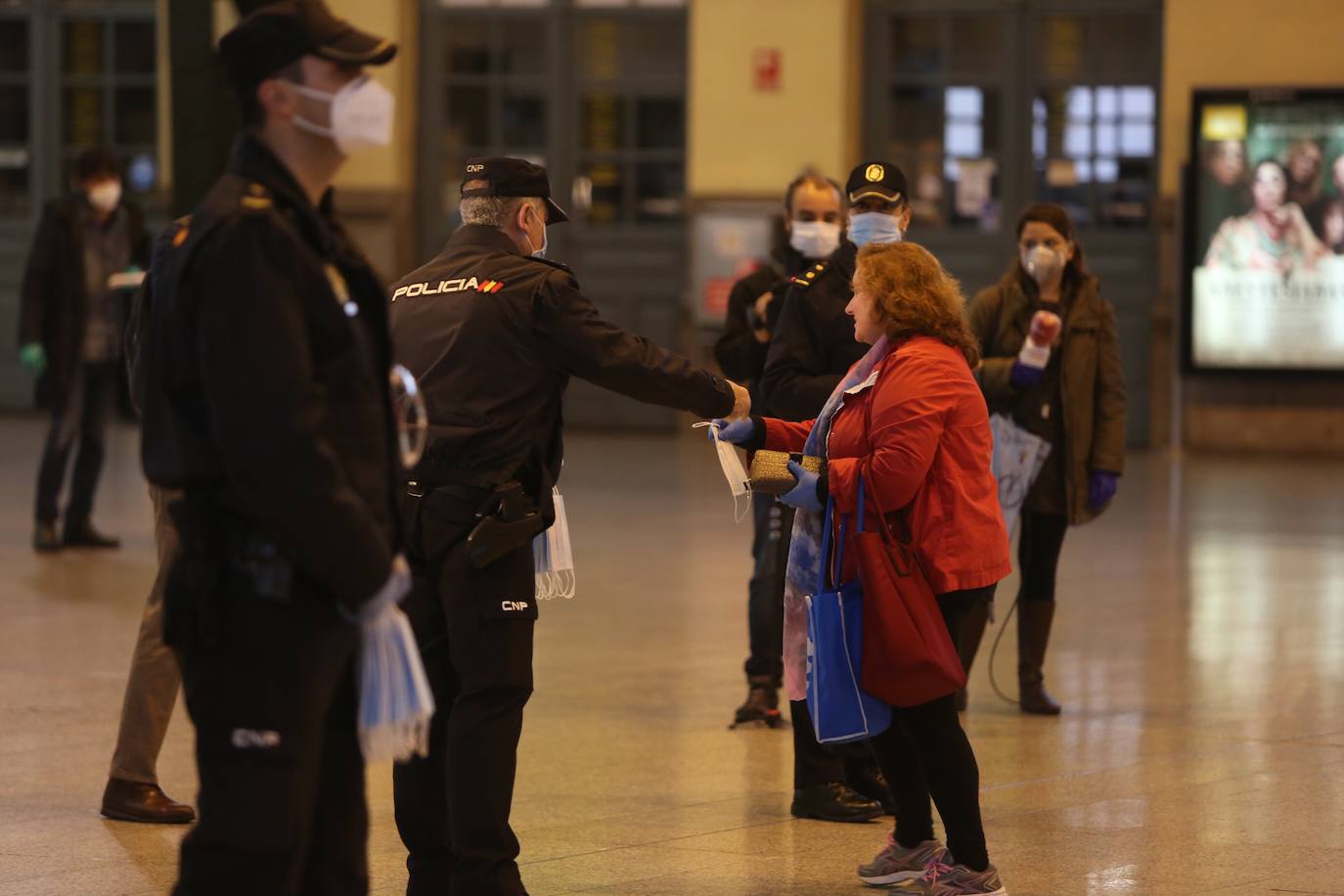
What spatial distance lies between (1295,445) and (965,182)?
3.66 meters

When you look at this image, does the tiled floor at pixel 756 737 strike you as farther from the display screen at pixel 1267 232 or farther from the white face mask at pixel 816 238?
the display screen at pixel 1267 232

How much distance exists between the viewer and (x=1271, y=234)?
56.7 feet

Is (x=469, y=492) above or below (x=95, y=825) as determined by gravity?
above

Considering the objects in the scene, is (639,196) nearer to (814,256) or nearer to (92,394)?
(92,394)

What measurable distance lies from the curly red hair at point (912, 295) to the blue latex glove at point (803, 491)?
0.42 meters

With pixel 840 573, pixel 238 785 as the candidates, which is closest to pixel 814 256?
pixel 840 573

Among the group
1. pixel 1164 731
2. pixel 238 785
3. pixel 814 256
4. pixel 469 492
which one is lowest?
pixel 1164 731

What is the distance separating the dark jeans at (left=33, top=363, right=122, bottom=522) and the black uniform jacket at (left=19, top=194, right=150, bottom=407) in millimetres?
120

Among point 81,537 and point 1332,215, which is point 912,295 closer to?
point 81,537

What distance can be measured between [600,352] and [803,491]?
0.74m

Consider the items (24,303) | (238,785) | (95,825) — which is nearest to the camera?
(238,785)

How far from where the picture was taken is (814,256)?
23.5 ft

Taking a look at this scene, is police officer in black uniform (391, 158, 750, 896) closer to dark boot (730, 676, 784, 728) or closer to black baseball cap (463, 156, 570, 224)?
black baseball cap (463, 156, 570, 224)

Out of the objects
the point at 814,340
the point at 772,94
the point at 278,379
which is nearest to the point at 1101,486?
the point at 814,340
